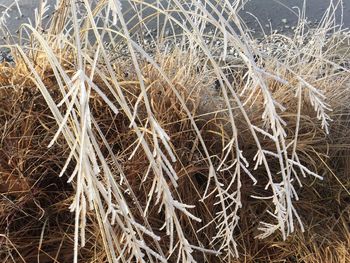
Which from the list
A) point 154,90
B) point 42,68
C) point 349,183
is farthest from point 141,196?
point 349,183

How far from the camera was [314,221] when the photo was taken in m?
1.40

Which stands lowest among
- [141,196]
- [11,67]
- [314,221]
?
[314,221]

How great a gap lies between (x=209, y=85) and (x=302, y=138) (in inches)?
10.3

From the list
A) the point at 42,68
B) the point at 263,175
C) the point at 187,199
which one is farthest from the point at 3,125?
the point at 263,175

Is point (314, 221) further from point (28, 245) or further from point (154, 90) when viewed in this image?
point (28, 245)

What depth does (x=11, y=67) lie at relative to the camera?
1.39m

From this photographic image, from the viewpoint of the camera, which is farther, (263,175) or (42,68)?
(263,175)

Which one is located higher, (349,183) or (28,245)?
(28,245)

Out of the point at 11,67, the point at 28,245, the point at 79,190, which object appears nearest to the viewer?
the point at 79,190

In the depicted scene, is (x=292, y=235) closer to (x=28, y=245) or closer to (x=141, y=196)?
(x=141, y=196)

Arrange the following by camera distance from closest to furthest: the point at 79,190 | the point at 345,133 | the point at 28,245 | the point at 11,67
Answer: the point at 79,190, the point at 28,245, the point at 11,67, the point at 345,133

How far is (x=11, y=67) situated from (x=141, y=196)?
1.39 ft

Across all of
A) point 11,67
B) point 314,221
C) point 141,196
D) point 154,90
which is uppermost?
point 11,67

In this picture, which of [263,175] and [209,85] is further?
[209,85]
